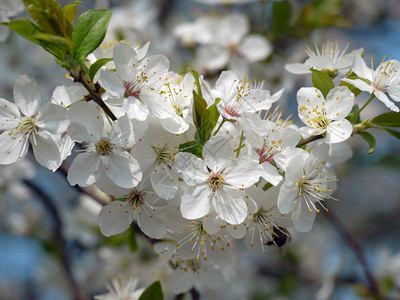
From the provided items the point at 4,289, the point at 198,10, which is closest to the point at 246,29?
the point at 198,10

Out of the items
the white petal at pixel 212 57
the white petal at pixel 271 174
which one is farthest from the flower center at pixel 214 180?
the white petal at pixel 212 57

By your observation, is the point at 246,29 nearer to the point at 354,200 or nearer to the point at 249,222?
the point at 249,222

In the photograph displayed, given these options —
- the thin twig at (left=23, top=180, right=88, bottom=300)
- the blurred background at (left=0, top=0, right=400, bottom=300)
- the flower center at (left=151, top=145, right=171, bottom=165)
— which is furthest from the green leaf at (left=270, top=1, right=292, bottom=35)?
the flower center at (left=151, top=145, right=171, bottom=165)

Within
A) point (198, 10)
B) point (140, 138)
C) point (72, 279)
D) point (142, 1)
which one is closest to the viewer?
point (140, 138)

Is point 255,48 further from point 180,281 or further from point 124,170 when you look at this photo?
point 124,170

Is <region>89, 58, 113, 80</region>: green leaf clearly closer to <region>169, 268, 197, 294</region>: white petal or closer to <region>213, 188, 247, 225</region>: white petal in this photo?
<region>213, 188, 247, 225</region>: white petal

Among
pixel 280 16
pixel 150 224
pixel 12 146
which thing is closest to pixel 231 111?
pixel 150 224
